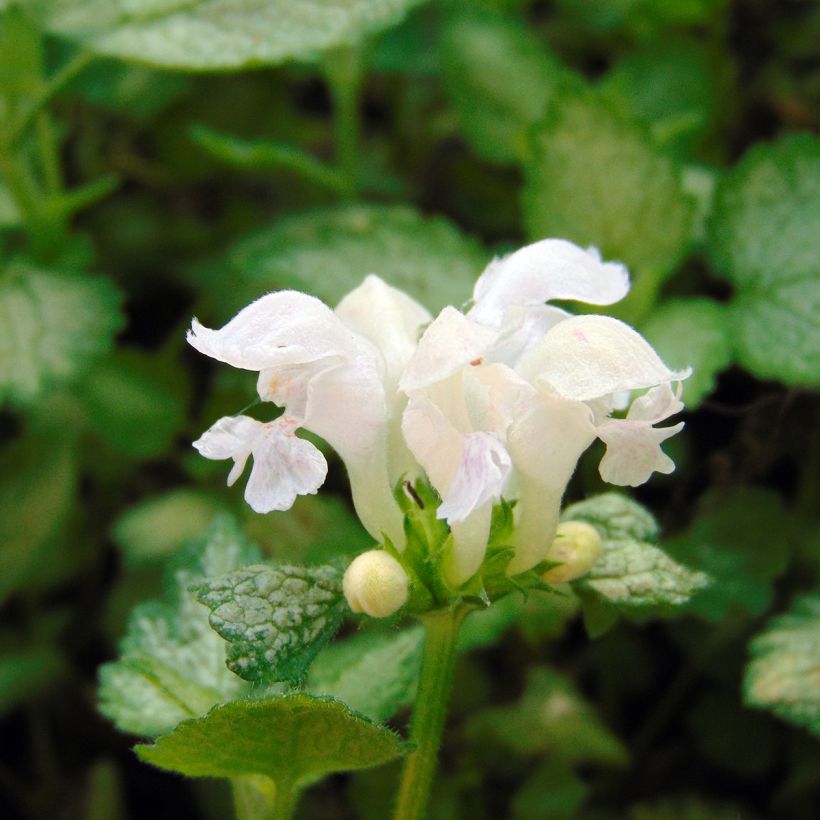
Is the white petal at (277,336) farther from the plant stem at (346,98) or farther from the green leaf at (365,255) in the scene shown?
the plant stem at (346,98)

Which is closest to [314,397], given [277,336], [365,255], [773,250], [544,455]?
[277,336]

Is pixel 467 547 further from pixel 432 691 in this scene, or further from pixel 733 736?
pixel 733 736

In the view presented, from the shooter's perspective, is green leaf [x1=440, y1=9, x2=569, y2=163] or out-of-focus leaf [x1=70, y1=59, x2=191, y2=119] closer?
green leaf [x1=440, y1=9, x2=569, y2=163]

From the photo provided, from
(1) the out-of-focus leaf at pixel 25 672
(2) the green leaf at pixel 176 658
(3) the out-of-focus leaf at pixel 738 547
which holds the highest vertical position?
(2) the green leaf at pixel 176 658

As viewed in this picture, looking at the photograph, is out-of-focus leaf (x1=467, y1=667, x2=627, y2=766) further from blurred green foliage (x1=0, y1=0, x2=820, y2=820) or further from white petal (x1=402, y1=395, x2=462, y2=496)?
white petal (x1=402, y1=395, x2=462, y2=496)

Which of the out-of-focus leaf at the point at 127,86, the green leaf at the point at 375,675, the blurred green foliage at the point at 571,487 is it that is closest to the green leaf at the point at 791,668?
the blurred green foliage at the point at 571,487

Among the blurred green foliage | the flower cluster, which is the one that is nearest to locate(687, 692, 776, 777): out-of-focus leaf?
the blurred green foliage
